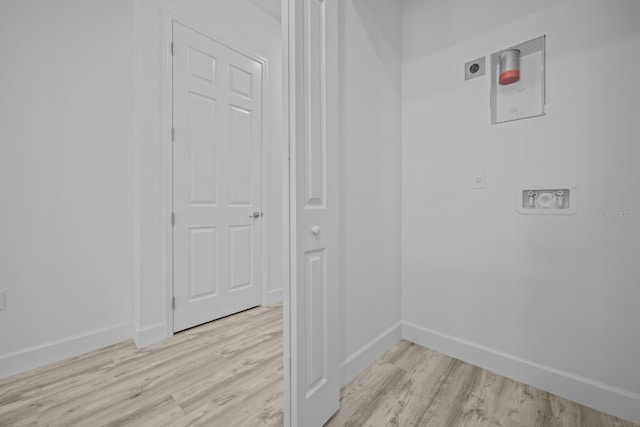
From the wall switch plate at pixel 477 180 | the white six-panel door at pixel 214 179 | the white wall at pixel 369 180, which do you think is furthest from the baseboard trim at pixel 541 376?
the white six-panel door at pixel 214 179

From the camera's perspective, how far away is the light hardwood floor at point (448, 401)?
125cm

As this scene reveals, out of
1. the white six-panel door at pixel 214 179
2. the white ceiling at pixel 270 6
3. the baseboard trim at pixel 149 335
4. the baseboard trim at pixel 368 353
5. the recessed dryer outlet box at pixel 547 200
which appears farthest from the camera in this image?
the white ceiling at pixel 270 6

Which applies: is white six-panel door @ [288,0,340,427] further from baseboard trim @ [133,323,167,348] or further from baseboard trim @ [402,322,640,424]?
baseboard trim @ [133,323,167,348]

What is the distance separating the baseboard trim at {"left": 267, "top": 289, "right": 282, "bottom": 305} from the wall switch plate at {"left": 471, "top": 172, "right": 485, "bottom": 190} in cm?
205

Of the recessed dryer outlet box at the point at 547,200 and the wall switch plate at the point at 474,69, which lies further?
the wall switch plate at the point at 474,69

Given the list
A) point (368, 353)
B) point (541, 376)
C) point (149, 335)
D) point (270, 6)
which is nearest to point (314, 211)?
point (368, 353)

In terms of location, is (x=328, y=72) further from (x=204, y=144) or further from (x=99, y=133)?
(x=99, y=133)

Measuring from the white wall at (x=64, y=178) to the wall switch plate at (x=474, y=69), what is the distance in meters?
2.36

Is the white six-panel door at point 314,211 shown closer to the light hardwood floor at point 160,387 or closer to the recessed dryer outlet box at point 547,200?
the light hardwood floor at point 160,387

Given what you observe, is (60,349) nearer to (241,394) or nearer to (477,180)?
(241,394)

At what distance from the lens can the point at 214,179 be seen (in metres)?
2.41

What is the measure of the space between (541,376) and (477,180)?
1.11m

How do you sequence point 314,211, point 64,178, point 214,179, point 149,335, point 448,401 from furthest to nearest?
1. point 214,179
2. point 149,335
3. point 64,178
4. point 448,401
5. point 314,211

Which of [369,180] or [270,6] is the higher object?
[270,6]
